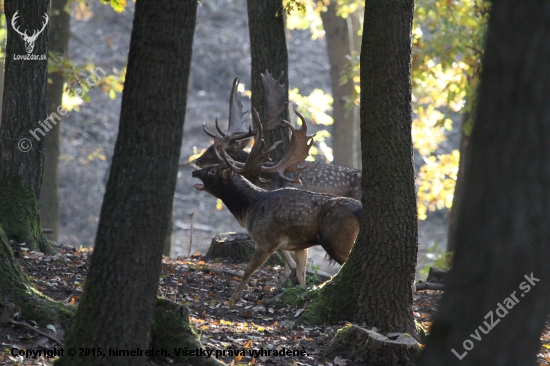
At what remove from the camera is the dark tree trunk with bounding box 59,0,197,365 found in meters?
4.61

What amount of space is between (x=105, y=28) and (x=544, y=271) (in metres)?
31.5

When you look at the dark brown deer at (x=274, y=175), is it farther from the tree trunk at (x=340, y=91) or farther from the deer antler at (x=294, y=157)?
the tree trunk at (x=340, y=91)

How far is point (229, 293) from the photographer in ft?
32.2

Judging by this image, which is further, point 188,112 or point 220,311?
point 188,112

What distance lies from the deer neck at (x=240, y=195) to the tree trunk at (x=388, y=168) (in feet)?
11.2

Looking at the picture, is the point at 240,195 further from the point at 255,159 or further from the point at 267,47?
the point at 267,47

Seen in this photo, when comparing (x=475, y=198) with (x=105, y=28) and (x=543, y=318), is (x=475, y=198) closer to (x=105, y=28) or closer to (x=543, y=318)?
(x=543, y=318)

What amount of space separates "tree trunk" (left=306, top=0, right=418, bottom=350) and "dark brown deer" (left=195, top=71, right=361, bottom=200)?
4.39 metres

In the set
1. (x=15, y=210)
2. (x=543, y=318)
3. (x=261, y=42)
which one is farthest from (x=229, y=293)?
(x=543, y=318)

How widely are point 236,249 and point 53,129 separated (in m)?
6.01

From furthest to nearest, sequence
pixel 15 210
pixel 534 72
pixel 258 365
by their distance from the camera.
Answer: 1. pixel 15 210
2. pixel 258 365
3. pixel 534 72

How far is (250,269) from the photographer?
9.46 metres

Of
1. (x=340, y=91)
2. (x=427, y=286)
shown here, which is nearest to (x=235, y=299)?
(x=427, y=286)

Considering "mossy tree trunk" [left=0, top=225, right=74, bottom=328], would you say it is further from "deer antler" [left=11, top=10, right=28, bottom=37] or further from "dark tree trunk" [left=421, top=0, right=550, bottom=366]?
Result: "deer antler" [left=11, top=10, right=28, bottom=37]
